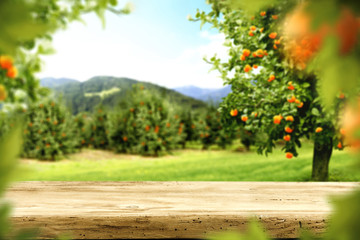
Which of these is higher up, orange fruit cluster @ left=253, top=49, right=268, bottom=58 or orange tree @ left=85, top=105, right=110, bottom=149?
orange fruit cluster @ left=253, top=49, right=268, bottom=58

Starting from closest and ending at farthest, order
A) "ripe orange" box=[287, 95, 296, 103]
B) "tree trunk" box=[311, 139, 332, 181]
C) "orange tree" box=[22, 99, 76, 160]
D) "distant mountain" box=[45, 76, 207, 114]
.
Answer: "ripe orange" box=[287, 95, 296, 103]
"tree trunk" box=[311, 139, 332, 181]
"orange tree" box=[22, 99, 76, 160]
"distant mountain" box=[45, 76, 207, 114]

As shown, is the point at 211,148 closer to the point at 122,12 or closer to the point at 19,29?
the point at 122,12

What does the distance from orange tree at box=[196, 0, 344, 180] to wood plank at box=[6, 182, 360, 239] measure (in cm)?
328

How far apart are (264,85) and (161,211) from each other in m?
4.51

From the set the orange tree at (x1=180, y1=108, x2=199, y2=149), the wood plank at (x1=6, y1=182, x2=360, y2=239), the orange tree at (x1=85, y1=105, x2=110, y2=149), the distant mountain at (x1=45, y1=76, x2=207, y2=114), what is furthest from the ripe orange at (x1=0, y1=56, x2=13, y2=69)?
the distant mountain at (x1=45, y1=76, x2=207, y2=114)

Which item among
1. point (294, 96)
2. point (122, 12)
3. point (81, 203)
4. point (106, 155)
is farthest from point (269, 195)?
point (106, 155)

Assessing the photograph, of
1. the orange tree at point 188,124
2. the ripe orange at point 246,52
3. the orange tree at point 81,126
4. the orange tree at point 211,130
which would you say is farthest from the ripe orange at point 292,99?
the orange tree at point 81,126

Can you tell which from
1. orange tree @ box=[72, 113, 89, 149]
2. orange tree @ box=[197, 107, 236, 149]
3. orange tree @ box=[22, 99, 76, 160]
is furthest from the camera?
orange tree @ box=[72, 113, 89, 149]

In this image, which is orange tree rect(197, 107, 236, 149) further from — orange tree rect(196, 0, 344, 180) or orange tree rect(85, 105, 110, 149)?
orange tree rect(196, 0, 344, 180)

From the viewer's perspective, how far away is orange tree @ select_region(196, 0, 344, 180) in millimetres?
4812

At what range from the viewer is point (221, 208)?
1.38 meters

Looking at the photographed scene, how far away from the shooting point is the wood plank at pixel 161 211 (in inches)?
48.9

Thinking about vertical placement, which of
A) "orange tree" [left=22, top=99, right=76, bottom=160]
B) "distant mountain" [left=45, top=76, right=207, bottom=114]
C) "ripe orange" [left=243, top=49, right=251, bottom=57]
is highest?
"distant mountain" [left=45, top=76, right=207, bottom=114]

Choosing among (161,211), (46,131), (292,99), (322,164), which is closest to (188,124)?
(46,131)
